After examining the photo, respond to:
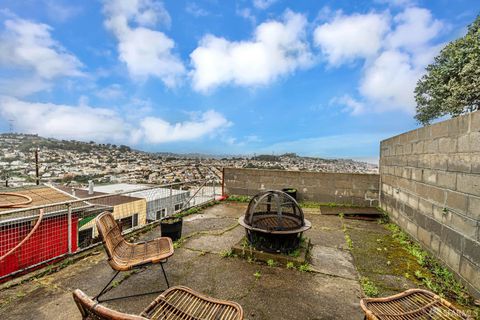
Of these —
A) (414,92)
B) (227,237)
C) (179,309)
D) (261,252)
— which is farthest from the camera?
(414,92)

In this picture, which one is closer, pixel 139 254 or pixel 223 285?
pixel 139 254

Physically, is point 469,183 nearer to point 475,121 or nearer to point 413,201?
point 475,121

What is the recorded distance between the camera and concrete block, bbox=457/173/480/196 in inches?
111

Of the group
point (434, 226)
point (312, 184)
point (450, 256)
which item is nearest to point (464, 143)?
point (434, 226)

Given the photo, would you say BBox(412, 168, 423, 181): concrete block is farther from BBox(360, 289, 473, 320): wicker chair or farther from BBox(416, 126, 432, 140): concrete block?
BBox(360, 289, 473, 320): wicker chair

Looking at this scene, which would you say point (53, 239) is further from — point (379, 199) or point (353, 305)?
point (379, 199)

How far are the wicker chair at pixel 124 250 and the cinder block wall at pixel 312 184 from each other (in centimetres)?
530

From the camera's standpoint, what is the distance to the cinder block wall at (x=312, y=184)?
7227 mm

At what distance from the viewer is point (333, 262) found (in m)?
3.65

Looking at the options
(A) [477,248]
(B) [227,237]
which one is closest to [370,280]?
(A) [477,248]

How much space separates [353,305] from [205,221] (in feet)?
12.3

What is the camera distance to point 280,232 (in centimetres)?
331

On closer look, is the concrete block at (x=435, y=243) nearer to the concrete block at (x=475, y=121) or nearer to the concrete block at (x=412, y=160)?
the concrete block at (x=412, y=160)

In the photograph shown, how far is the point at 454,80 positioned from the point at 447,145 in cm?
1241
